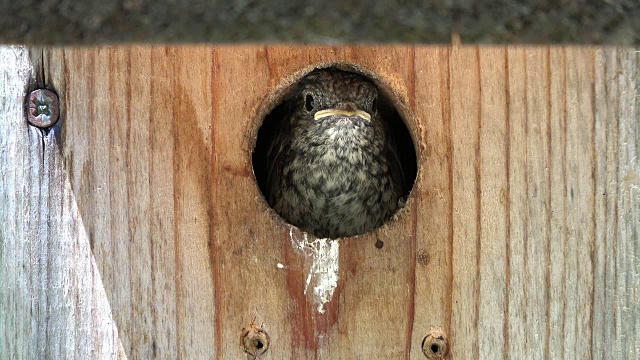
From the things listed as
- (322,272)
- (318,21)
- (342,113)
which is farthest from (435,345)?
(318,21)

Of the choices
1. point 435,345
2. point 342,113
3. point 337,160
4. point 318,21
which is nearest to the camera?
point 318,21

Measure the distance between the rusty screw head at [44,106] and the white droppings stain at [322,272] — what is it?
2.96 ft

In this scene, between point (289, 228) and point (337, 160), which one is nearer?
point (289, 228)

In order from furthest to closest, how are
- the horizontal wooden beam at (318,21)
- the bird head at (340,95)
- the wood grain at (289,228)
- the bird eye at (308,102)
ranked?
1. the bird eye at (308,102)
2. the bird head at (340,95)
3. the wood grain at (289,228)
4. the horizontal wooden beam at (318,21)

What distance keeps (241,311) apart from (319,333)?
10.0 inches

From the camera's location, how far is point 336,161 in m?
3.58

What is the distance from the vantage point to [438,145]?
2.59m

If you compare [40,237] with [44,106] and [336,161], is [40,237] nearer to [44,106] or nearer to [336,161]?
[44,106]

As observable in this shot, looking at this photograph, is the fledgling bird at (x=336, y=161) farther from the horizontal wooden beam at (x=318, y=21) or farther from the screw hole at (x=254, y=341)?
the horizontal wooden beam at (x=318, y=21)

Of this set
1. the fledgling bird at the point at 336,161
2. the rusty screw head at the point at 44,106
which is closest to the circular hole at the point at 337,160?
the fledgling bird at the point at 336,161

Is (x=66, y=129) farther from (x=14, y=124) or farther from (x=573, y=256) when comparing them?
(x=573, y=256)

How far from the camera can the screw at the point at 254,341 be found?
2586 millimetres

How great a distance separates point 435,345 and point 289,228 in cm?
58

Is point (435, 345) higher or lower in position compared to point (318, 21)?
lower
